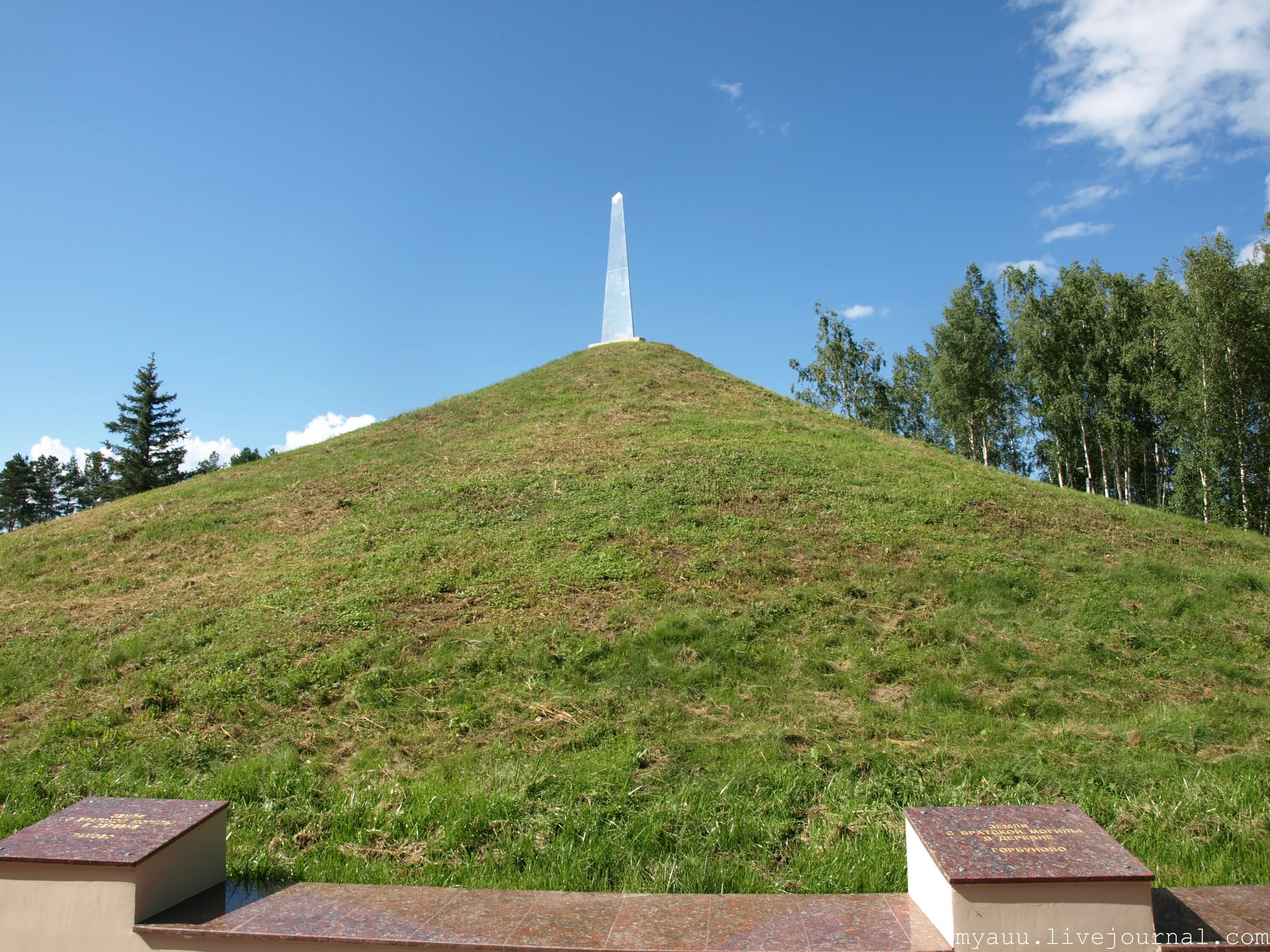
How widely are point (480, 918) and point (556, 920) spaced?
347 millimetres

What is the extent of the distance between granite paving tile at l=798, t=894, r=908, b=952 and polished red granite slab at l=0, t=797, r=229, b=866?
9.65 feet

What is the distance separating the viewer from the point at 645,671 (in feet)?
23.8

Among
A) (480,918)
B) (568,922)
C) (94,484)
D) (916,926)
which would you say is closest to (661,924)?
(568,922)

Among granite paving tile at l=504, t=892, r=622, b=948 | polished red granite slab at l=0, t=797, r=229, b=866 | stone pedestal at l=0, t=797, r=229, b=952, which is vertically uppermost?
polished red granite slab at l=0, t=797, r=229, b=866

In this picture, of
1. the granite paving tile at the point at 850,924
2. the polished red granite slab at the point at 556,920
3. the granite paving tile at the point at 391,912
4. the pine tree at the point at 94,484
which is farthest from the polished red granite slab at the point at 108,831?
the pine tree at the point at 94,484

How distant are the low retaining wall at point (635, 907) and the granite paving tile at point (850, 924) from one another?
0.03 ft

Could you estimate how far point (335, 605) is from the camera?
8938 mm

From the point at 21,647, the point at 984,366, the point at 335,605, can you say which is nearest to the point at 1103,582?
the point at 335,605

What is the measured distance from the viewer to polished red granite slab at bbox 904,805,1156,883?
10.2ft

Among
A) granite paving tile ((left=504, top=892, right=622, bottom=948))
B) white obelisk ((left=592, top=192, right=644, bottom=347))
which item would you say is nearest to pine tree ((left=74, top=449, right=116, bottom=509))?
white obelisk ((left=592, top=192, right=644, bottom=347))

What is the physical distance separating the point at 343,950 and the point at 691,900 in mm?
1559

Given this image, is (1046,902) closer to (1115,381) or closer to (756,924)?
(756,924)

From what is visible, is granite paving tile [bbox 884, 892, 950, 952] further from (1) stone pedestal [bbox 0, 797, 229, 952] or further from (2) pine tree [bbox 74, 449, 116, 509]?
(2) pine tree [bbox 74, 449, 116, 509]

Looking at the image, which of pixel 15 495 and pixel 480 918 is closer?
pixel 480 918
